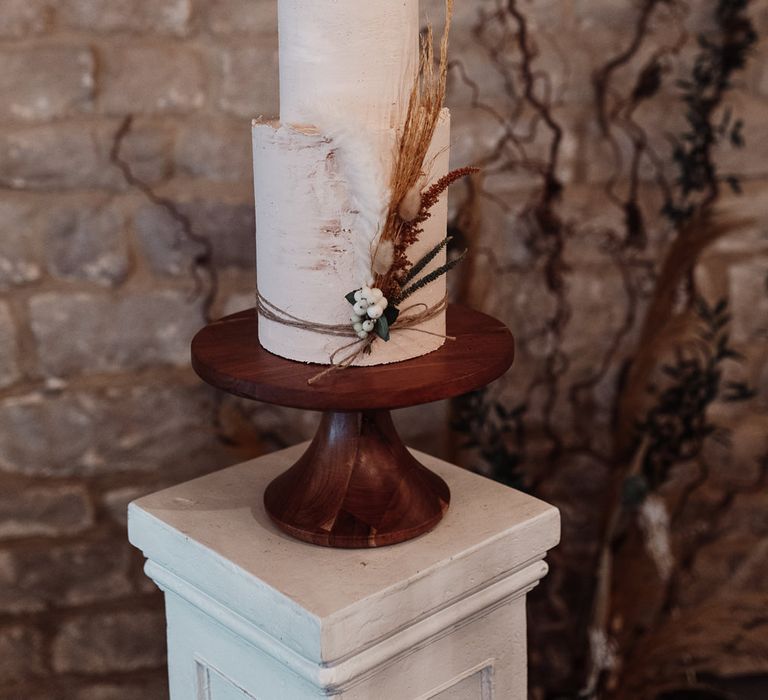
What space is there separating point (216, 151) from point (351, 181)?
0.70m

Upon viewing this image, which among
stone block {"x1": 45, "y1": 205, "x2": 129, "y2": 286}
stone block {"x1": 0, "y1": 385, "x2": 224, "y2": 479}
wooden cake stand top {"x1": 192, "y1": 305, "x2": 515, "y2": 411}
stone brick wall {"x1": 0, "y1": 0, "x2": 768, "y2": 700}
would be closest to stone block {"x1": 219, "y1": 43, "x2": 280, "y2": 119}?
stone brick wall {"x1": 0, "y1": 0, "x2": 768, "y2": 700}

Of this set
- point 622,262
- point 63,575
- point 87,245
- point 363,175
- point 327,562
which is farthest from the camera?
point 622,262

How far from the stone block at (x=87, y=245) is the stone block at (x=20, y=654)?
602mm

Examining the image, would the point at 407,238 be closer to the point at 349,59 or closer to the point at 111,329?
the point at 349,59

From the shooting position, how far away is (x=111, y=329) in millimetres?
1683

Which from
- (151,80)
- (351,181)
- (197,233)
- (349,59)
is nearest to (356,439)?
(351,181)

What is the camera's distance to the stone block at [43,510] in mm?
1698

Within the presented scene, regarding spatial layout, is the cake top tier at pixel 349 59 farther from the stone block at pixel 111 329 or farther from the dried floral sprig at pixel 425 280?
the stone block at pixel 111 329

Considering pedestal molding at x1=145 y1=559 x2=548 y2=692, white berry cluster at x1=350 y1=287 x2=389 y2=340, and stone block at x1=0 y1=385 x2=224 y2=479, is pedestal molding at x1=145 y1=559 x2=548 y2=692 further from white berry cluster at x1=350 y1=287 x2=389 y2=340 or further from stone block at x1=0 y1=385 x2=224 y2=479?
stone block at x1=0 y1=385 x2=224 y2=479

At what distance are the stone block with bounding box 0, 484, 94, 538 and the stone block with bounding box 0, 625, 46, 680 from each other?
0.17m

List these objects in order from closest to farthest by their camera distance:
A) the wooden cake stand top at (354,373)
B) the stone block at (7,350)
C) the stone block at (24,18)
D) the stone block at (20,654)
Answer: the wooden cake stand top at (354,373) < the stone block at (24,18) < the stone block at (7,350) < the stone block at (20,654)

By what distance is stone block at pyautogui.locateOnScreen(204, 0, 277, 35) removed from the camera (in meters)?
1.64

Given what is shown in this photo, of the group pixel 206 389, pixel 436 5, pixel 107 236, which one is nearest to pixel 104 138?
pixel 107 236

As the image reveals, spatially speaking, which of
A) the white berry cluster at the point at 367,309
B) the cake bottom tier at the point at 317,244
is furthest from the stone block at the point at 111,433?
the white berry cluster at the point at 367,309
